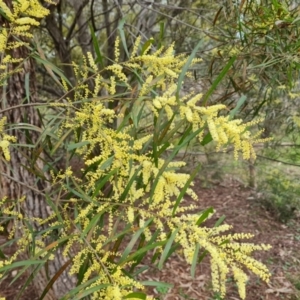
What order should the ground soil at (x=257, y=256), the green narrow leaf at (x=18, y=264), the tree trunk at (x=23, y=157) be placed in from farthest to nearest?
the ground soil at (x=257, y=256)
the tree trunk at (x=23, y=157)
the green narrow leaf at (x=18, y=264)

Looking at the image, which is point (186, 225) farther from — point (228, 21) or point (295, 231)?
point (295, 231)

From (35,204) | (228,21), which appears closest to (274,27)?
(228,21)

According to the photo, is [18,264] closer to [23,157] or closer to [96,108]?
[96,108]

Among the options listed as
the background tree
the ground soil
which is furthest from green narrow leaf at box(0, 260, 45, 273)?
the ground soil

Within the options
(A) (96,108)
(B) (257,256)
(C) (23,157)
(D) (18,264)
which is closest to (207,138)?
(A) (96,108)

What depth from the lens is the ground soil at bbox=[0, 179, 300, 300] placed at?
3281mm

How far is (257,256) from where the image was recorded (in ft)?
12.7

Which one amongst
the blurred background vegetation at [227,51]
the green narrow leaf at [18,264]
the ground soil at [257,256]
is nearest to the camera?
the green narrow leaf at [18,264]

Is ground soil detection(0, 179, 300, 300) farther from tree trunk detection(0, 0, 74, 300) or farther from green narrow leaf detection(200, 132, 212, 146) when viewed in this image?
green narrow leaf detection(200, 132, 212, 146)

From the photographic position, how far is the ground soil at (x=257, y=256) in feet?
10.8

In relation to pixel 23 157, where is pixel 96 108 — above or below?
above

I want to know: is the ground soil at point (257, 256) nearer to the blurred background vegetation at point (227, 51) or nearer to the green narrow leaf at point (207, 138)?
the blurred background vegetation at point (227, 51)

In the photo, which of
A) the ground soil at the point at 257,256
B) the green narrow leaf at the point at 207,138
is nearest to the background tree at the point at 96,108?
the green narrow leaf at the point at 207,138

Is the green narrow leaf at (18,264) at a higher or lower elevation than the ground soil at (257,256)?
higher
